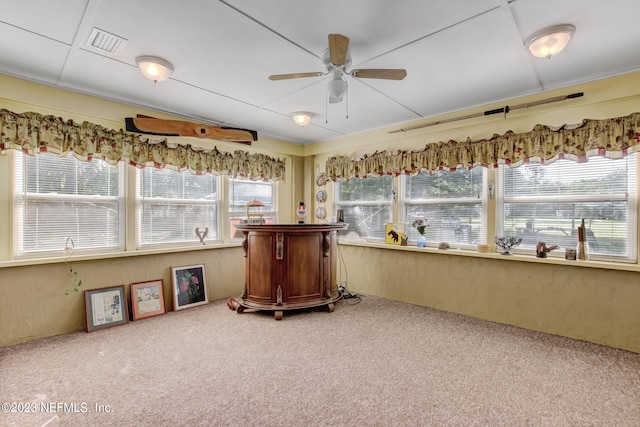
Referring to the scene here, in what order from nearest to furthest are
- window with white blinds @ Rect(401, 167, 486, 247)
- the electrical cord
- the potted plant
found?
1. window with white blinds @ Rect(401, 167, 486, 247)
2. the potted plant
3. the electrical cord

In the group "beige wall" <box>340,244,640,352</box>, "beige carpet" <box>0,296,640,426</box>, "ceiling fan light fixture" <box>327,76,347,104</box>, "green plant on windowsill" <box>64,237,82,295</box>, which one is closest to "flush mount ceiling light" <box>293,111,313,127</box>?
"ceiling fan light fixture" <box>327,76,347,104</box>

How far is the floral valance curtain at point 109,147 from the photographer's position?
287cm

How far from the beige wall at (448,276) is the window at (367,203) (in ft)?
1.72

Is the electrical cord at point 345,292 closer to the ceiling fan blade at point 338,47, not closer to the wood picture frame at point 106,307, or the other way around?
the wood picture frame at point 106,307

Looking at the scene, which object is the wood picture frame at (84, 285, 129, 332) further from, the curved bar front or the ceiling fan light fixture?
the ceiling fan light fixture

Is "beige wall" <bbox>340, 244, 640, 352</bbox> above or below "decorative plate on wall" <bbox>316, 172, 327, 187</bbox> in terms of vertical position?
below

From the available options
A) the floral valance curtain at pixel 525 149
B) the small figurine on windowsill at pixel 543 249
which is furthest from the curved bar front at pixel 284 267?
the small figurine on windowsill at pixel 543 249

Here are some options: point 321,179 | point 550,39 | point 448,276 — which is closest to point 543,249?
point 448,276

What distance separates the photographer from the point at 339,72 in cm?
244

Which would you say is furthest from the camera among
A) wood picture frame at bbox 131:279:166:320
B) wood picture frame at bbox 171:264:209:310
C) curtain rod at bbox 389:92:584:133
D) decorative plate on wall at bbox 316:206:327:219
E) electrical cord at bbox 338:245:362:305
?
decorative plate on wall at bbox 316:206:327:219

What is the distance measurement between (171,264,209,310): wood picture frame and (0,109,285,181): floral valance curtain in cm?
130

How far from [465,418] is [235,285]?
345 centimetres

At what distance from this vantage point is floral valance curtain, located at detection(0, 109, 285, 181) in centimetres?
287

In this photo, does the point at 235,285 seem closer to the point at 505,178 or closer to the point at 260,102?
the point at 260,102
